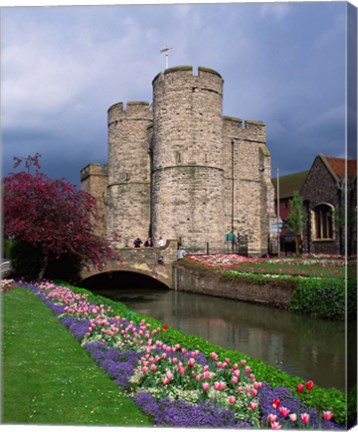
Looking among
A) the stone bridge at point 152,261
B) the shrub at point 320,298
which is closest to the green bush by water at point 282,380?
the shrub at point 320,298

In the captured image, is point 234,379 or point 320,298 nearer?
point 234,379

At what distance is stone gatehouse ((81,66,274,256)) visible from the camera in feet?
91.7

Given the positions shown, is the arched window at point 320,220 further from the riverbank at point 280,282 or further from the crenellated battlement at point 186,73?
the crenellated battlement at point 186,73

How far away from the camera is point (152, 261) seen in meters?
25.7

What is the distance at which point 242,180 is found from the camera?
33781 millimetres

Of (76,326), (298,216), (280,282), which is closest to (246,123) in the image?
(298,216)

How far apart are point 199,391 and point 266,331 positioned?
8593mm

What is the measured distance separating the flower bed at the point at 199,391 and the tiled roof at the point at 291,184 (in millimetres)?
40479

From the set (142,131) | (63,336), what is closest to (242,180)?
(142,131)

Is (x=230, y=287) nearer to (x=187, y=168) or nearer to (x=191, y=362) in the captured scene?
(x=187, y=168)

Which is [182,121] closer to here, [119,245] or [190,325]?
[119,245]

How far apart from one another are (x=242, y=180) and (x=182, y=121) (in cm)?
760

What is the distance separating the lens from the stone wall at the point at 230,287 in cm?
1641

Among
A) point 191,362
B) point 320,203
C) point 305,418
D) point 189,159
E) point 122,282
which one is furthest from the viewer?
point 320,203
